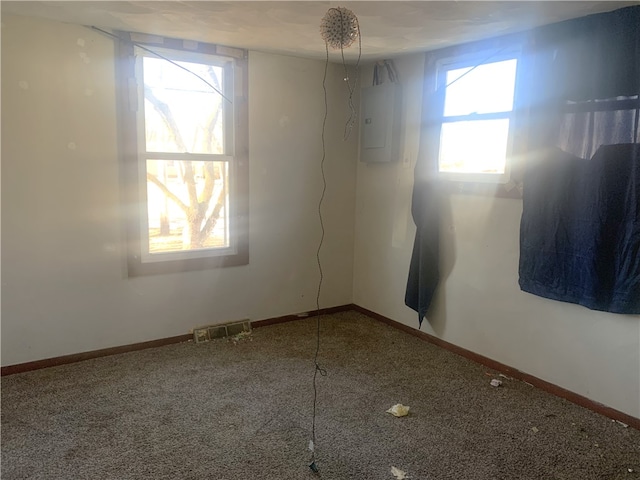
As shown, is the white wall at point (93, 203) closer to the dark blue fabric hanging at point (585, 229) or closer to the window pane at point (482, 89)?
the window pane at point (482, 89)

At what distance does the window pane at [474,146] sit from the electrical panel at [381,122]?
1.53ft

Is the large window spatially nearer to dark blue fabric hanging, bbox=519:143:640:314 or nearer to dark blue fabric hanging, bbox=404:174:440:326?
dark blue fabric hanging, bbox=404:174:440:326

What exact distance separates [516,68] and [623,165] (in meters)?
0.96

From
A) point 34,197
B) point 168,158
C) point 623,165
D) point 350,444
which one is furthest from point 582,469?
point 34,197

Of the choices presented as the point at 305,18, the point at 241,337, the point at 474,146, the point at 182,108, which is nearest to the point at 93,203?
the point at 182,108

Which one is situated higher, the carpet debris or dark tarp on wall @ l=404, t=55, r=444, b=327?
dark tarp on wall @ l=404, t=55, r=444, b=327

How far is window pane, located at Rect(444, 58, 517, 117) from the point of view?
305 centimetres

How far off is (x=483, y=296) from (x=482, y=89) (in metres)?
1.47

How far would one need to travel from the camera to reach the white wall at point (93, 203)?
9.32 ft

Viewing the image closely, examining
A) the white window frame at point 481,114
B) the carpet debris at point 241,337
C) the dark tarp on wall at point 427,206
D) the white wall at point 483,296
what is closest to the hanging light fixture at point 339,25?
the white window frame at point 481,114

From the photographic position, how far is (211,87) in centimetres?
347

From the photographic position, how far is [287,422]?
250cm

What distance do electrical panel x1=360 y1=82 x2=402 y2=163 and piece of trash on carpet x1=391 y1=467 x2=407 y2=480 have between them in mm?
2468

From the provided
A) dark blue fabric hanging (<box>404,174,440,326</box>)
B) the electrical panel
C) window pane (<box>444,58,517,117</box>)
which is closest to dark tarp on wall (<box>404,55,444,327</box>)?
dark blue fabric hanging (<box>404,174,440,326</box>)
